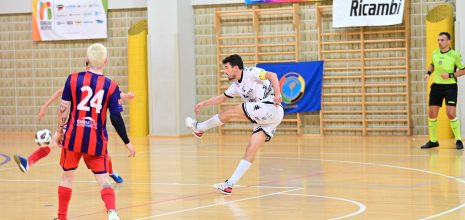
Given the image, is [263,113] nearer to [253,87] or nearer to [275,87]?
[253,87]

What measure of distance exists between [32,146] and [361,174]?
373 inches

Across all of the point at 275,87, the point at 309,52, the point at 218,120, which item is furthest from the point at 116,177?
the point at 309,52

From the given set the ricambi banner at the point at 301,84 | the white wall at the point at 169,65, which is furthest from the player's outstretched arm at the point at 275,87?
the white wall at the point at 169,65

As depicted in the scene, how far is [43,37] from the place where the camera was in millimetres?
23703

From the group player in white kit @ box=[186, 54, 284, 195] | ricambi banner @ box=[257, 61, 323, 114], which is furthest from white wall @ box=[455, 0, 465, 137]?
player in white kit @ box=[186, 54, 284, 195]

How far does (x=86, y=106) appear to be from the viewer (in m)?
7.31

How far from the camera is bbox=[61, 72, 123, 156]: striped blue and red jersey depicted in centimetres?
730

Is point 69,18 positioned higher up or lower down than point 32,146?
higher up

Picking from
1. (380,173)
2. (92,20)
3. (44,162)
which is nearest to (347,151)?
(380,173)

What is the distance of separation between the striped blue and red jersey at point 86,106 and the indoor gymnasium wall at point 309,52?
44.3 ft

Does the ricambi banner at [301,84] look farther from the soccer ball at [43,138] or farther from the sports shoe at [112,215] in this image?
the sports shoe at [112,215]

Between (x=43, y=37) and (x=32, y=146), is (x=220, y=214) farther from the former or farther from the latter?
(x=43, y=37)

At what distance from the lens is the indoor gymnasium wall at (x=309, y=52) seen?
776 inches

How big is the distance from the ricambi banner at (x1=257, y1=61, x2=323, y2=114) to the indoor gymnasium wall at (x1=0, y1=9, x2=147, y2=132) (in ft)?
15.3
